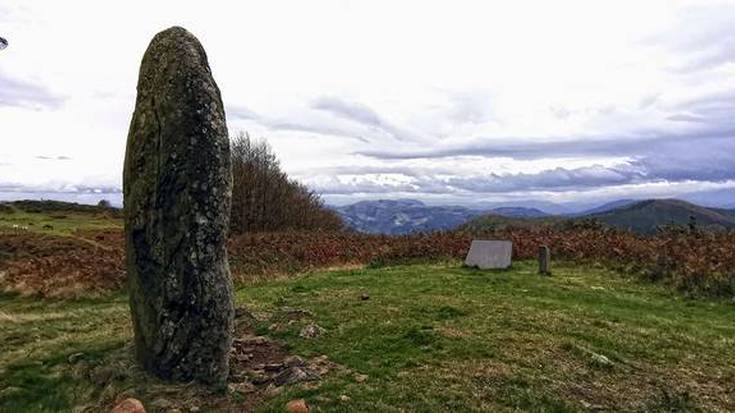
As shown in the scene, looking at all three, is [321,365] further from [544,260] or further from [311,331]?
[544,260]

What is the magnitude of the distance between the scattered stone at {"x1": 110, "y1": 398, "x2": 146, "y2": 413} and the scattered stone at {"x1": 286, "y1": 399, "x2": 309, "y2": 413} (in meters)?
2.26

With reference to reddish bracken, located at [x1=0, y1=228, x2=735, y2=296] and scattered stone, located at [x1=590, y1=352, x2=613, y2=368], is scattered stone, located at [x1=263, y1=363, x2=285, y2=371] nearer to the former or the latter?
scattered stone, located at [x1=590, y1=352, x2=613, y2=368]

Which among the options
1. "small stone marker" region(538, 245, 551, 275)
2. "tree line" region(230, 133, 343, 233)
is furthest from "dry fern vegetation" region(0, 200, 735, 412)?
"tree line" region(230, 133, 343, 233)

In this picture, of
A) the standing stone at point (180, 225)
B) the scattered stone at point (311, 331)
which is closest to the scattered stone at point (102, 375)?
the standing stone at point (180, 225)

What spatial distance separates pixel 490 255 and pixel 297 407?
17.5m

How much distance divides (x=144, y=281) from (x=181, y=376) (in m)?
1.88

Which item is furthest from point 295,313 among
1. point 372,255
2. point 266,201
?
point 266,201

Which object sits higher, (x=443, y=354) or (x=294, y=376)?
(x=443, y=354)

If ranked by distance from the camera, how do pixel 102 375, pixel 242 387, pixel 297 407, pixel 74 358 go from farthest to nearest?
pixel 74 358
pixel 102 375
pixel 242 387
pixel 297 407

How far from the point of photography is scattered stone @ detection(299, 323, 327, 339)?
13.4 m

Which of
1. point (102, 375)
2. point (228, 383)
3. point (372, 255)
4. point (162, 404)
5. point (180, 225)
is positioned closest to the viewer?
point (162, 404)

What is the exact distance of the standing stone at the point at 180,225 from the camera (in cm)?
1121

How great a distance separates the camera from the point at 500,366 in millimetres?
11312

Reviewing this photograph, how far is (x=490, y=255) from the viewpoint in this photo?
25.9 metres
